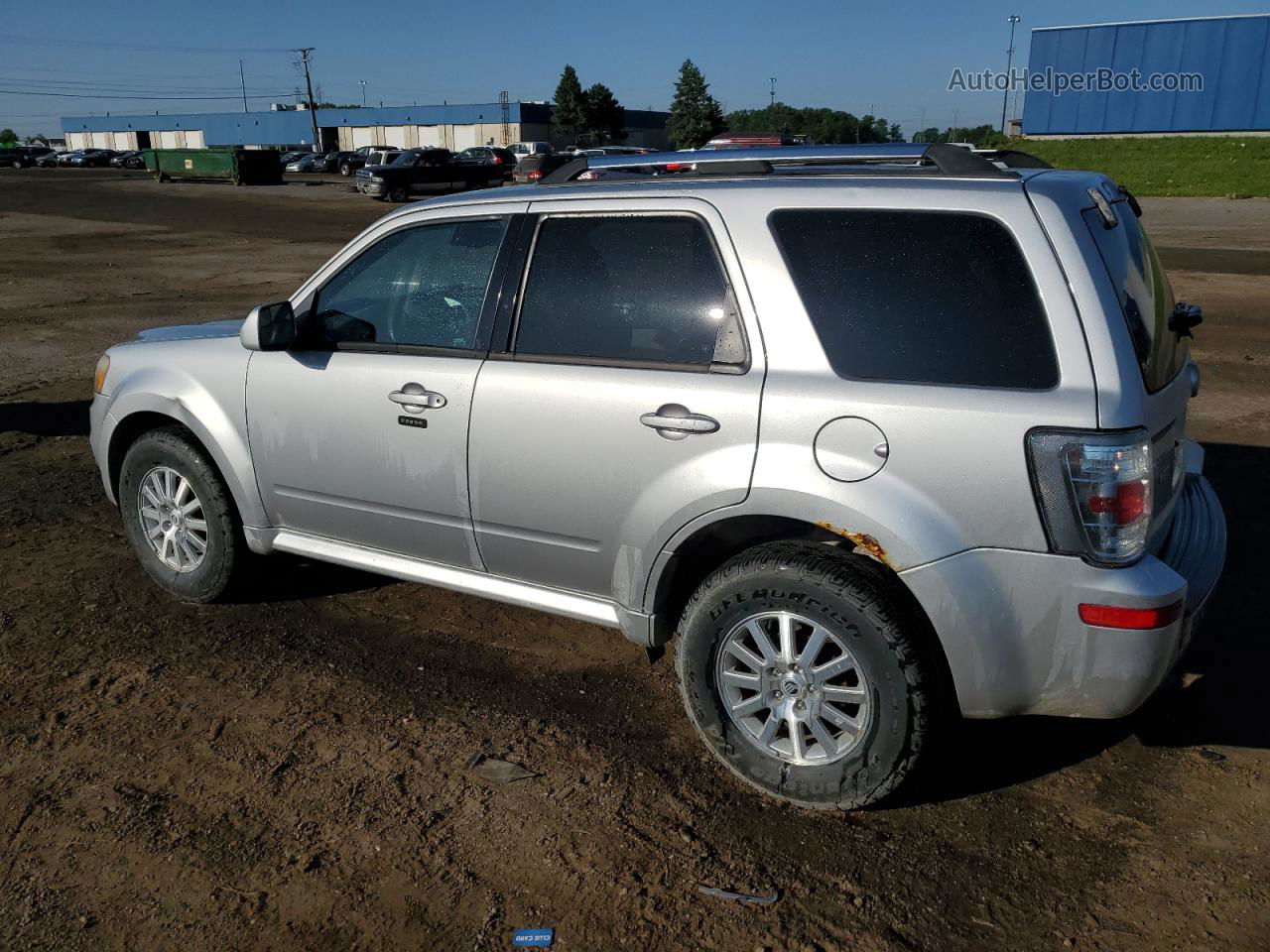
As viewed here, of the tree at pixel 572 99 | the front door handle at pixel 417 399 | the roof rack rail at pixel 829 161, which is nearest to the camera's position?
the roof rack rail at pixel 829 161

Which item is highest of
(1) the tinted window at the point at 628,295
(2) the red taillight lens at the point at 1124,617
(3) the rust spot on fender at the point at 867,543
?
(1) the tinted window at the point at 628,295

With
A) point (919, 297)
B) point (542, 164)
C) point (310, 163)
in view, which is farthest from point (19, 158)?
point (919, 297)

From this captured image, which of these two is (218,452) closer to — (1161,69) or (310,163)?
(1161,69)

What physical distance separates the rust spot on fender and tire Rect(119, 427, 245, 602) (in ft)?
9.30

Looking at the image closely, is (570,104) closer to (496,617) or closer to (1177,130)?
(1177,130)

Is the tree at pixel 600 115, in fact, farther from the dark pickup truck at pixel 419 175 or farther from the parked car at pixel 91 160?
the dark pickup truck at pixel 419 175

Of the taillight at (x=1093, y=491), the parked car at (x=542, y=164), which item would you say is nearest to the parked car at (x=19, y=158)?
the parked car at (x=542, y=164)

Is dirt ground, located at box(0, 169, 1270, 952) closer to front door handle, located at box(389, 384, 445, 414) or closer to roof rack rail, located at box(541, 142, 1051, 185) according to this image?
front door handle, located at box(389, 384, 445, 414)

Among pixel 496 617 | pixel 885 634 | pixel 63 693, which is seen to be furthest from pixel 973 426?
pixel 63 693

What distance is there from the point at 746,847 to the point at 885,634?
764 mm

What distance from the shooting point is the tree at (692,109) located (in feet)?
267

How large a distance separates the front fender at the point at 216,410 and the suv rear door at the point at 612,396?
1234 millimetres

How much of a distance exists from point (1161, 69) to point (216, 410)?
62141 millimetres

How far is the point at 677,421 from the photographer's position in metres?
3.39
